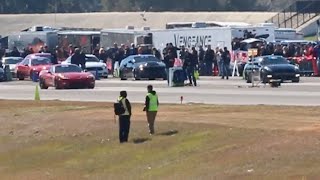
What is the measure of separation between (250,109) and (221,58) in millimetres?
23490

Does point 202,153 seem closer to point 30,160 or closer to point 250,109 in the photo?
point 30,160

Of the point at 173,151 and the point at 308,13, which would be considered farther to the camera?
the point at 308,13

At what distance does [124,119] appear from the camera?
28969mm

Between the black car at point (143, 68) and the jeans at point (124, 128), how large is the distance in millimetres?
28464

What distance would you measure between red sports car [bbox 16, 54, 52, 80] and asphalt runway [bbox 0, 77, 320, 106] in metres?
4.86

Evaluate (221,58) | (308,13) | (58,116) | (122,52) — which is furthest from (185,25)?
(58,116)

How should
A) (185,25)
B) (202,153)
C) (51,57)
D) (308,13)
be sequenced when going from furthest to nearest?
(308,13), (185,25), (51,57), (202,153)

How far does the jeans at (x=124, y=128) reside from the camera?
28922mm

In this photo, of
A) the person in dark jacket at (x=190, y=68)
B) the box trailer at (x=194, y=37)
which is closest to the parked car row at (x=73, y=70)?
the person in dark jacket at (x=190, y=68)

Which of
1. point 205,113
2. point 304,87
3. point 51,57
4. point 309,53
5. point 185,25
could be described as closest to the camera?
point 205,113

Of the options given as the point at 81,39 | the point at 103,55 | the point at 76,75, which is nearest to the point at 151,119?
the point at 76,75

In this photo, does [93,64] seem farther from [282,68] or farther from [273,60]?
[282,68]

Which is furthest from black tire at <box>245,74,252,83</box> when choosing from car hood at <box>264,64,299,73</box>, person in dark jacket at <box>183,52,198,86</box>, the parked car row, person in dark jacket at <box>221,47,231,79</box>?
the parked car row

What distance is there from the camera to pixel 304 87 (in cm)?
4597
